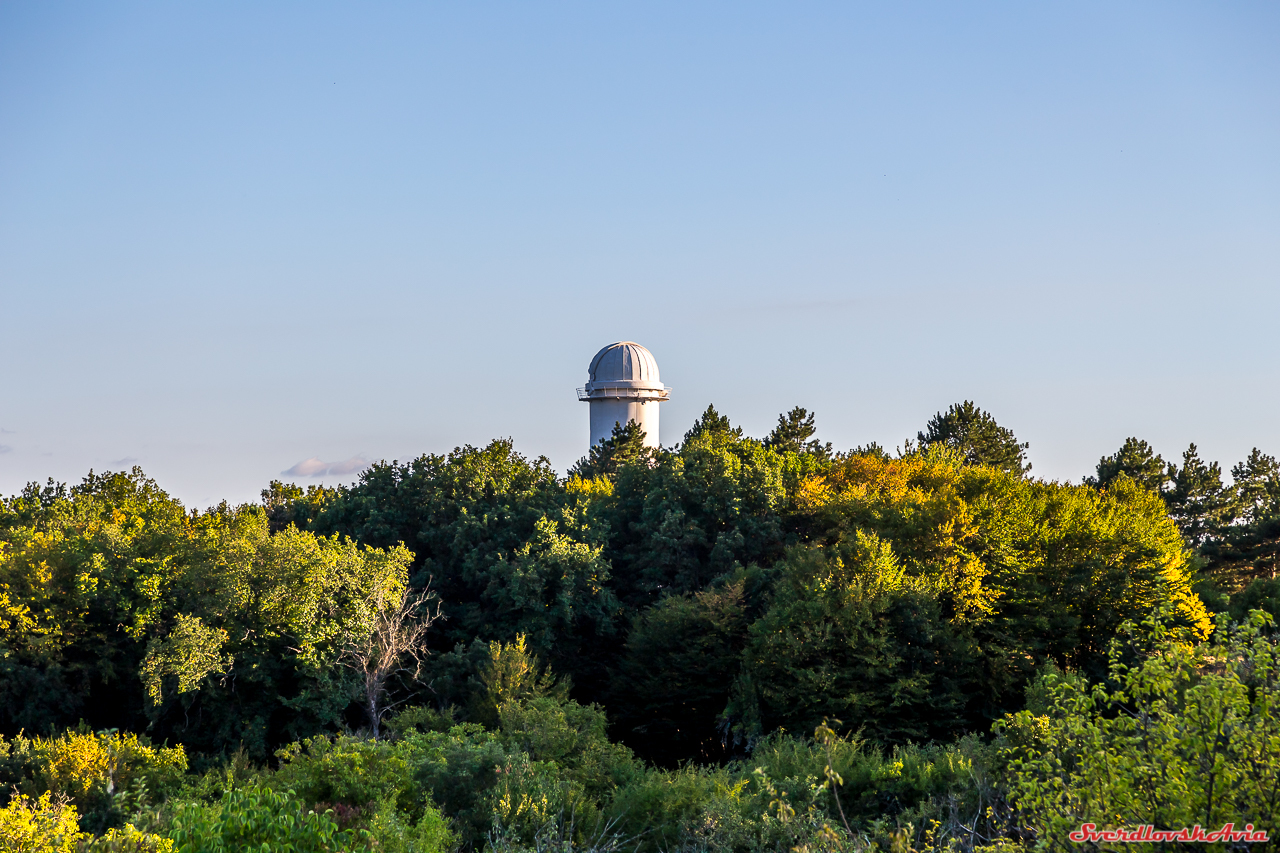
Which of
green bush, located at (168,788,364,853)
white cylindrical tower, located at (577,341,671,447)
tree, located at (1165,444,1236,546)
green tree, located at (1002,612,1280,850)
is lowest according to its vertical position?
green bush, located at (168,788,364,853)

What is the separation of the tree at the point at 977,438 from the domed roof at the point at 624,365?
51.7 feet

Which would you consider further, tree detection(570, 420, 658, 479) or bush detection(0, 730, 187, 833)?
tree detection(570, 420, 658, 479)

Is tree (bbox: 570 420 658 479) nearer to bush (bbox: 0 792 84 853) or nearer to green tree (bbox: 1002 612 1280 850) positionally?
bush (bbox: 0 792 84 853)

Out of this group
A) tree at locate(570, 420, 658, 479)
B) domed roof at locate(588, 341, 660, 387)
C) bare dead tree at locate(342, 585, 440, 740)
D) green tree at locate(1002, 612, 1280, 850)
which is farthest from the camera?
domed roof at locate(588, 341, 660, 387)

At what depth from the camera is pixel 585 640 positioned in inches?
1521

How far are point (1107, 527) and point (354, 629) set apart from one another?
24.6 metres

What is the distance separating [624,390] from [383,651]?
88.0 ft

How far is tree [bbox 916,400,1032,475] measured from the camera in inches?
2307

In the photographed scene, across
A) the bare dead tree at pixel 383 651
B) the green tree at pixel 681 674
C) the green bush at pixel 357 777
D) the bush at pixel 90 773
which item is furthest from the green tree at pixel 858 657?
the bush at pixel 90 773

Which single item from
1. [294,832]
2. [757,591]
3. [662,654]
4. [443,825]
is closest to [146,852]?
[294,832]

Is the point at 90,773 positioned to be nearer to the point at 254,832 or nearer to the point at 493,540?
the point at 493,540

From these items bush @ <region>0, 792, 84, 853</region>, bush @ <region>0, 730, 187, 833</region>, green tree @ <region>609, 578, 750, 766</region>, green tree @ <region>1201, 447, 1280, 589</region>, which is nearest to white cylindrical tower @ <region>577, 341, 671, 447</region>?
green tree @ <region>609, 578, 750, 766</region>

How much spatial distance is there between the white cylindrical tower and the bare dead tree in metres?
24.2

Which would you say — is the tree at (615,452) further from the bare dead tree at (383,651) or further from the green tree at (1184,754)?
the green tree at (1184,754)
